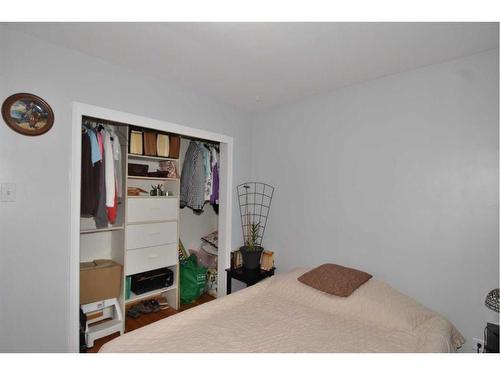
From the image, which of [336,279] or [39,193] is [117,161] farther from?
[336,279]

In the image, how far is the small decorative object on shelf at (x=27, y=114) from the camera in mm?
1497

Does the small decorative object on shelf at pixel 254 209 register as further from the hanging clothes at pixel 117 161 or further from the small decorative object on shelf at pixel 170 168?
the hanging clothes at pixel 117 161

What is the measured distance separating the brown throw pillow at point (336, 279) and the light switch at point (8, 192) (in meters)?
2.11

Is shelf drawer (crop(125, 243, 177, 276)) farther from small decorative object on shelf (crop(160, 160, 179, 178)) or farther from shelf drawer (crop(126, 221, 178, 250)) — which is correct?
small decorative object on shelf (crop(160, 160, 179, 178))

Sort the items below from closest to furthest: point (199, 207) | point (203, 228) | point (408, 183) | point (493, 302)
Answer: point (493, 302) < point (408, 183) < point (199, 207) < point (203, 228)

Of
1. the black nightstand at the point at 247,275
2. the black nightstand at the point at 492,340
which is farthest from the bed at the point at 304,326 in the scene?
the black nightstand at the point at 247,275

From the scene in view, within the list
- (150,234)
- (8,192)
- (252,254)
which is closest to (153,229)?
(150,234)

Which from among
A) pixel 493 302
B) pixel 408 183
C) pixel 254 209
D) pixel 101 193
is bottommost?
pixel 493 302

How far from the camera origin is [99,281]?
228cm

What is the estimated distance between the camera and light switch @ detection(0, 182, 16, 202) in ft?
4.86

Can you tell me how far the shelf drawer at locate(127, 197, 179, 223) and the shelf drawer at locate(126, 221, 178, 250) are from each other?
71mm

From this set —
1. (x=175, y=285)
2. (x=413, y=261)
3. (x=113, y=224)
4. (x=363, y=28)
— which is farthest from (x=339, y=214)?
(x=113, y=224)

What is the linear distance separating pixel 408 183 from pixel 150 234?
8.11 ft

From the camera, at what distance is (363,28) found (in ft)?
4.64
